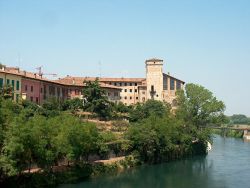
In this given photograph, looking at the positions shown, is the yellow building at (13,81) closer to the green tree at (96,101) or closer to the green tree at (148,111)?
the green tree at (96,101)

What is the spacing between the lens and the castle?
64.7 metres

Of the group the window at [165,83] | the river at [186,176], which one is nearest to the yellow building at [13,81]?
the river at [186,176]

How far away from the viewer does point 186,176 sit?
4997cm

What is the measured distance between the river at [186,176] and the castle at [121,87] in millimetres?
20161

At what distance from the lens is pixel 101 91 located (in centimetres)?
6931

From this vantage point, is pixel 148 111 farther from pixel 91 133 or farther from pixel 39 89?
pixel 91 133

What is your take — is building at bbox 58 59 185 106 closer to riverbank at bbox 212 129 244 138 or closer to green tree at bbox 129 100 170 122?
green tree at bbox 129 100 170 122

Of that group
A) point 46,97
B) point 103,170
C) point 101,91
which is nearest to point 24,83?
point 46,97

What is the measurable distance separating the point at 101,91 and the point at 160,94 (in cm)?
2682

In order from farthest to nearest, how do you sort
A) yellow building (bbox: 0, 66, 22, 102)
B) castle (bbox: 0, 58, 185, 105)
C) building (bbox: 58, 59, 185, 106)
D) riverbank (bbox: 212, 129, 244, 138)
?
riverbank (bbox: 212, 129, 244, 138) → building (bbox: 58, 59, 185, 106) → castle (bbox: 0, 58, 185, 105) → yellow building (bbox: 0, 66, 22, 102)

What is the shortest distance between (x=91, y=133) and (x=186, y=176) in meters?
12.2

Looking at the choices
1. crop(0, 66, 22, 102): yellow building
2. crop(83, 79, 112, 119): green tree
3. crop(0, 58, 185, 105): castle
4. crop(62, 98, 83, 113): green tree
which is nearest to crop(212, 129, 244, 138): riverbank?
crop(0, 58, 185, 105): castle

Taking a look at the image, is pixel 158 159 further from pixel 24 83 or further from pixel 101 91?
pixel 24 83

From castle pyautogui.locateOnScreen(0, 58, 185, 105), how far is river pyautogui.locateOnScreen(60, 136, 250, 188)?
66.1 feet
